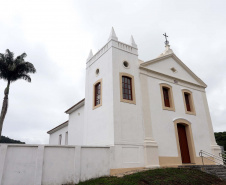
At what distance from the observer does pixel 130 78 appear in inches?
528

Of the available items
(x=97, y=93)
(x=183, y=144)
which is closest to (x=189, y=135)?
(x=183, y=144)

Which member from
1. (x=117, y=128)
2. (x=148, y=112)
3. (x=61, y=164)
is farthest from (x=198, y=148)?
(x=61, y=164)

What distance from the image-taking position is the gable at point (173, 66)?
15.2 metres

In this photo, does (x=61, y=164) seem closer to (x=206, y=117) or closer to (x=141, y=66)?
(x=141, y=66)

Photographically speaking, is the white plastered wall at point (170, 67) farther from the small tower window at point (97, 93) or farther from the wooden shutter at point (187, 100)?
the small tower window at point (97, 93)

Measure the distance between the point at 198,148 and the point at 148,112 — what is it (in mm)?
5263

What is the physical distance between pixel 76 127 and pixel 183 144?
9558 millimetres

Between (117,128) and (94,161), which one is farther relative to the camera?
(117,128)

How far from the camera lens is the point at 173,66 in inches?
657

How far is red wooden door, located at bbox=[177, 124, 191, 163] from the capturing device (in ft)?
46.2

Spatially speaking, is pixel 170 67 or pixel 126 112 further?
pixel 170 67

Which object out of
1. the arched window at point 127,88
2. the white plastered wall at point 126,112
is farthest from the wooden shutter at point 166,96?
the arched window at point 127,88

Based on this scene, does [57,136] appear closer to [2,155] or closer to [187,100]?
[187,100]

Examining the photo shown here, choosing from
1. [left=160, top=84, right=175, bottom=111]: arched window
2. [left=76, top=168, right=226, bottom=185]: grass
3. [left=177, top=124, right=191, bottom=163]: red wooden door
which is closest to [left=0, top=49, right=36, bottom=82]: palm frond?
[left=160, top=84, right=175, bottom=111]: arched window
